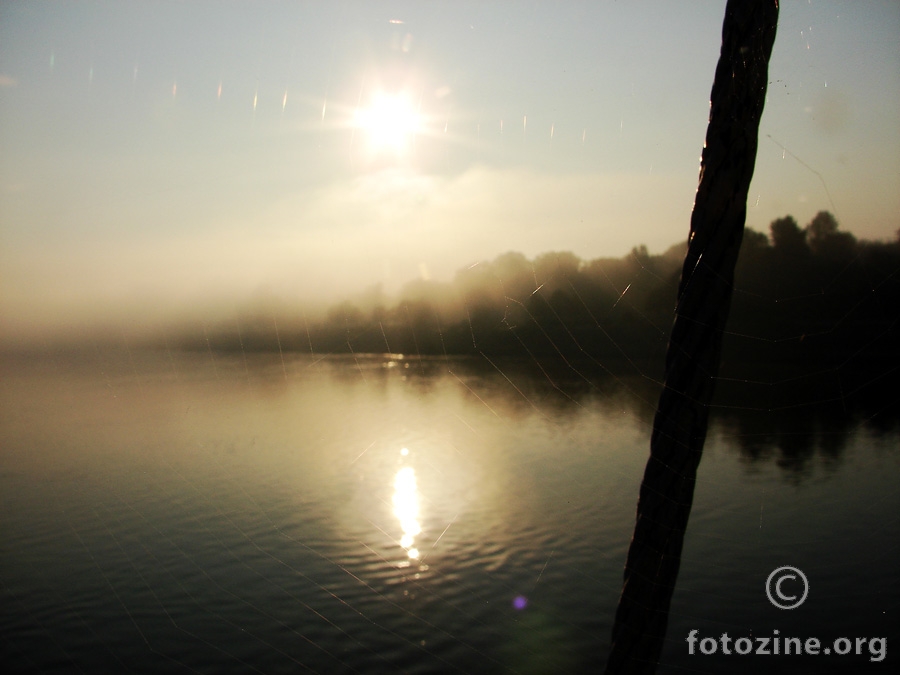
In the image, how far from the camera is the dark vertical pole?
211 centimetres

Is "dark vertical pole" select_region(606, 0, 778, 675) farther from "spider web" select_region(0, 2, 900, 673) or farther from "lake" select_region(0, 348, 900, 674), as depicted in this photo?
"lake" select_region(0, 348, 900, 674)

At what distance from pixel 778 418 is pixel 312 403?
22185mm

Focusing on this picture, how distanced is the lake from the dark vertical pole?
6.74 m

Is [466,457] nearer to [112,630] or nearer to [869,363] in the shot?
[112,630]

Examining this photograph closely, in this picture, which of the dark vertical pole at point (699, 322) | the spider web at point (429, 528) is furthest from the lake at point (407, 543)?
the dark vertical pole at point (699, 322)

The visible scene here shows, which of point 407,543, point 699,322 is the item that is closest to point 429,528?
point 407,543

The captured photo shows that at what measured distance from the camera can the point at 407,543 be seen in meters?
13.7

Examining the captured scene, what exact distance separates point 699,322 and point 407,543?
41.6 ft

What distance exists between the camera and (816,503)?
47.6 feet

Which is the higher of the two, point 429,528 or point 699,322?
point 699,322

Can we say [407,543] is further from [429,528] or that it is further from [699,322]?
[699,322]

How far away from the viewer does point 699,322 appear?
2152 millimetres

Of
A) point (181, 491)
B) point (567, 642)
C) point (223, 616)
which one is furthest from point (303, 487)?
point (567, 642)

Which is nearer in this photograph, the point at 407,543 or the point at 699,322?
the point at 699,322
